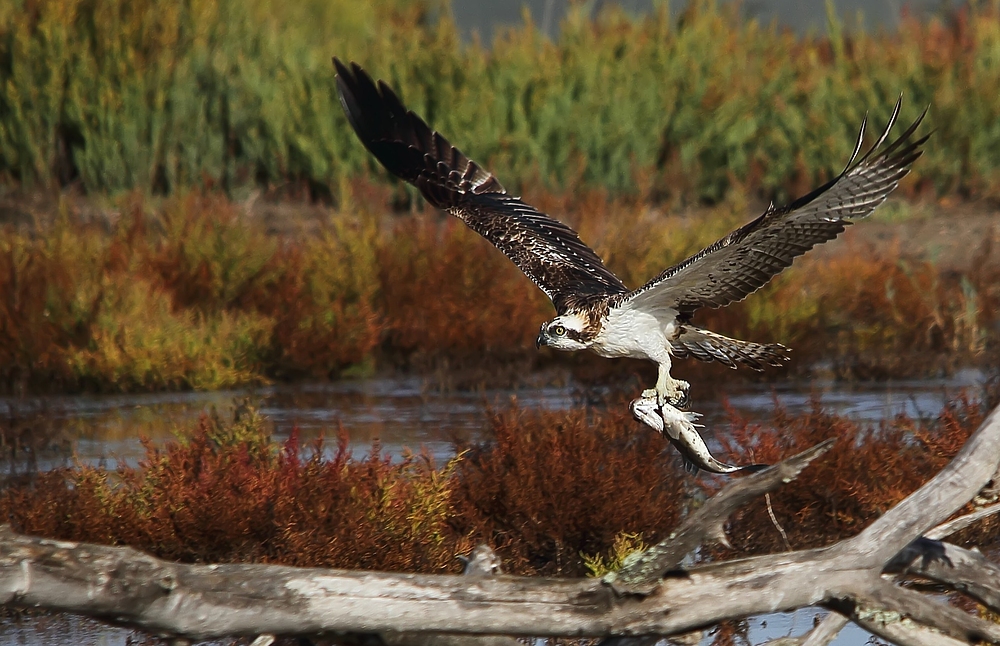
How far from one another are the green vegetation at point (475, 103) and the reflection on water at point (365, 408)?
409cm

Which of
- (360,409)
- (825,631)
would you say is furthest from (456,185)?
(825,631)

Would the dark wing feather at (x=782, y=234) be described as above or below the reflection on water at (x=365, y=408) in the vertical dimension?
above

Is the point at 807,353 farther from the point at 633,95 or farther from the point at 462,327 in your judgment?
the point at 633,95

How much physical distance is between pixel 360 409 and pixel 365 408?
0.16 feet

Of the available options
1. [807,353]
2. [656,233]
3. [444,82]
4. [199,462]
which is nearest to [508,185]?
[444,82]

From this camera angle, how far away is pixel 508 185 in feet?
50.4

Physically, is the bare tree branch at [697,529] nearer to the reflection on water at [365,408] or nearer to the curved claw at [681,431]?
the curved claw at [681,431]

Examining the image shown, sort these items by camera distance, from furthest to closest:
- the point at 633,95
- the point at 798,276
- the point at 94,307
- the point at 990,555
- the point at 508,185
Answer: the point at 633,95 → the point at 508,185 → the point at 798,276 → the point at 94,307 → the point at 990,555

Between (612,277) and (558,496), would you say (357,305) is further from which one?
(558,496)

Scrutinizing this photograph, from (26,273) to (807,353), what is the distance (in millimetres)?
5754

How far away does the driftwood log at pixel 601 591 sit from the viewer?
4.39 metres

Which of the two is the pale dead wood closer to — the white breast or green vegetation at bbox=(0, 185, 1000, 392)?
the white breast

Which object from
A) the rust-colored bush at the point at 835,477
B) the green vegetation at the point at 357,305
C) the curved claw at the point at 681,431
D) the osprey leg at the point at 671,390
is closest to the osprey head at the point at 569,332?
the osprey leg at the point at 671,390

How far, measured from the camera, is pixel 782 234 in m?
6.32
